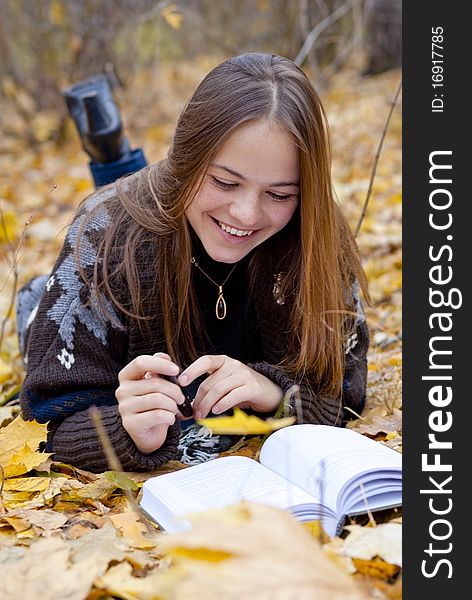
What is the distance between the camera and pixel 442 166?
1632 mm

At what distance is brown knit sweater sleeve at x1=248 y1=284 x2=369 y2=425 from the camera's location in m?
1.89

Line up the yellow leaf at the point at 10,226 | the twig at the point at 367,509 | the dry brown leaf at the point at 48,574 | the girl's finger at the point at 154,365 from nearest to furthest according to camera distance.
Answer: the dry brown leaf at the point at 48,574
the twig at the point at 367,509
the girl's finger at the point at 154,365
the yellow leaf at the point at 10,226

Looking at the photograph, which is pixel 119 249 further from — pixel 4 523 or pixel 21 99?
pixel 21 99

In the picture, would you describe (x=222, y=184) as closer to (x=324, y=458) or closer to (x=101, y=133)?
(x=324, y=458)

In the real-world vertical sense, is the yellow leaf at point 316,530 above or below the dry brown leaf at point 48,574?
above

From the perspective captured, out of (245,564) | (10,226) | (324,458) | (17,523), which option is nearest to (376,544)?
(324,458)

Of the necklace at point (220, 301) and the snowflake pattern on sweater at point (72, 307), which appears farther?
the necklace at point (220, 301)

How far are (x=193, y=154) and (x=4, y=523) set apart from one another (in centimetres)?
84

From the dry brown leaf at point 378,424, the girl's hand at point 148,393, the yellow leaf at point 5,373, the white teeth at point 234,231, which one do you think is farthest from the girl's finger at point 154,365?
the yellow leaf at point 5,373

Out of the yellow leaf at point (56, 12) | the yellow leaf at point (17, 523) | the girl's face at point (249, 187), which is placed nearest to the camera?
the yellow leaf at point (17, 523)

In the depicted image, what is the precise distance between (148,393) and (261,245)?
0.59 metres

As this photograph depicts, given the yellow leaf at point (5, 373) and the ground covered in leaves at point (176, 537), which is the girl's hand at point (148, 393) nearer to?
the ground covered in leaves at point (176, 537)

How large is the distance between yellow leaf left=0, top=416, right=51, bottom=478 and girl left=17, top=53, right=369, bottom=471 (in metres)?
0.05

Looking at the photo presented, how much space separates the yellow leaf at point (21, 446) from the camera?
171 cm
